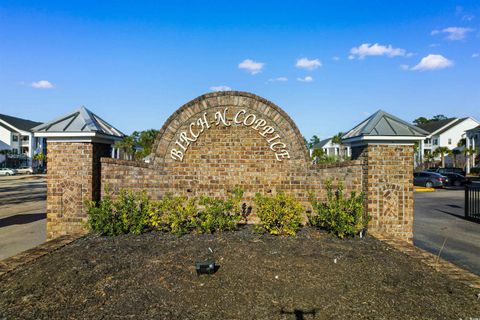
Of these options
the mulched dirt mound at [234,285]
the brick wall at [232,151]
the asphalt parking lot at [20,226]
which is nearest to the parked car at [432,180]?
the brick wall at [232,151]

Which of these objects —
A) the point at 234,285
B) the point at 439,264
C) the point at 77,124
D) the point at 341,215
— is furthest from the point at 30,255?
the point at 439,264

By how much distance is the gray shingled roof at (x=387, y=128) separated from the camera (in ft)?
25.8

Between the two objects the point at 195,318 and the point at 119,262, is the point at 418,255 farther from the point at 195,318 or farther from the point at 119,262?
the point at 119,262

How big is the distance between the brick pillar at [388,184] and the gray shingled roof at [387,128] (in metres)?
0.29

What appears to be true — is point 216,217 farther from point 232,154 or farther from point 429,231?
point 429,231

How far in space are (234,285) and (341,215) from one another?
3532 millimetres

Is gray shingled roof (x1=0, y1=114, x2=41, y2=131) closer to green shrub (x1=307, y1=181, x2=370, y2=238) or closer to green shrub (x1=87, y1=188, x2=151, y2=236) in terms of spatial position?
green shrub (x1=87, y1=188, x2=151, y2=236)

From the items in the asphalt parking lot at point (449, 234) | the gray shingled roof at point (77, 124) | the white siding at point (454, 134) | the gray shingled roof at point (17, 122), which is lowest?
the asphalt parking lot at point (449, 234)

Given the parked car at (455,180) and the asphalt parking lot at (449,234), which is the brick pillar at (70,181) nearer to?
the asphalt parking lot at (449,234)

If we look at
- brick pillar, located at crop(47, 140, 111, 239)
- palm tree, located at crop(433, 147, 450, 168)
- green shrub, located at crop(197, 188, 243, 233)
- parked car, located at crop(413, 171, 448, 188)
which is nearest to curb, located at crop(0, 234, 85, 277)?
brick pillar, located at crop(47, 140, 111, 239)

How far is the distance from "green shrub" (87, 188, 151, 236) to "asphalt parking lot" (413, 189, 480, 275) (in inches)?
294

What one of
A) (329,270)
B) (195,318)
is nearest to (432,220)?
(329,270)

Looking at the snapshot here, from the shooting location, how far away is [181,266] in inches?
210

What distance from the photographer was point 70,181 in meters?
7.93
